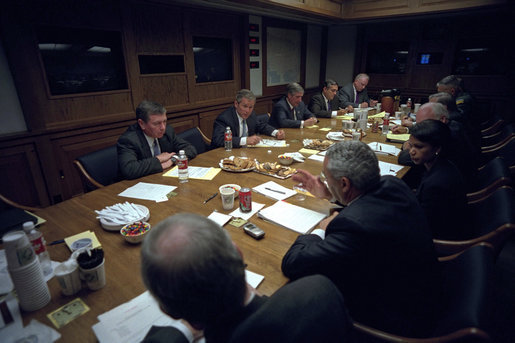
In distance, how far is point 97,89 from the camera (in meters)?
3.46

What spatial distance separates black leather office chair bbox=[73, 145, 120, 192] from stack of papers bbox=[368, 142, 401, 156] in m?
2.40

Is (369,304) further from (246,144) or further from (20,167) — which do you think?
(20,167)

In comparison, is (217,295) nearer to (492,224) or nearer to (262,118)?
(492,224)

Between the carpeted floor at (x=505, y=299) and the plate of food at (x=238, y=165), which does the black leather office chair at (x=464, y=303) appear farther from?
the plate of food at (x=238, y=165)

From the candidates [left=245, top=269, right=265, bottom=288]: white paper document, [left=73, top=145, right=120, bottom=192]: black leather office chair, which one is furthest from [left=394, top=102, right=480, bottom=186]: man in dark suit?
[left=73, top=145, right=120, bottom=192]: black leather office chair

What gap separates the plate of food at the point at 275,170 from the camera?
2.11 m

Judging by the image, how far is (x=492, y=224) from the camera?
4.62 feet

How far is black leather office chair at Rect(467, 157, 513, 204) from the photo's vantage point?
1.83 meters

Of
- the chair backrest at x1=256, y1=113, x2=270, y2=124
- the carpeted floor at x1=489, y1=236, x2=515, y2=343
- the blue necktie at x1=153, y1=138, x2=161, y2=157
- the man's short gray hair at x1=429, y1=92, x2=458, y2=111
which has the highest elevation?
the man's short gray hair at x1=429, y1=92, x2=458, y2=111

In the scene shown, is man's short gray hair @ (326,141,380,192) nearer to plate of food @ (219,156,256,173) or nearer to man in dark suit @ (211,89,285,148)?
plate of food @ (219,156,256,173)

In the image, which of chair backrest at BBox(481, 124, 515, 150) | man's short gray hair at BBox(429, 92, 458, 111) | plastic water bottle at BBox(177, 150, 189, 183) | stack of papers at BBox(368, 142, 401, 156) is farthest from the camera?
man's short gray hair at BBox(429, 92, 458, 111)

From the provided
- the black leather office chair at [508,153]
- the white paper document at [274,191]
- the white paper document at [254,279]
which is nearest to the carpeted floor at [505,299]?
the black leather office chair at [508,153]

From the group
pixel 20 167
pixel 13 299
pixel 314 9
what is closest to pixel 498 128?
pixel 314 9

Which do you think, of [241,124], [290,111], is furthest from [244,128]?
[290,111]
